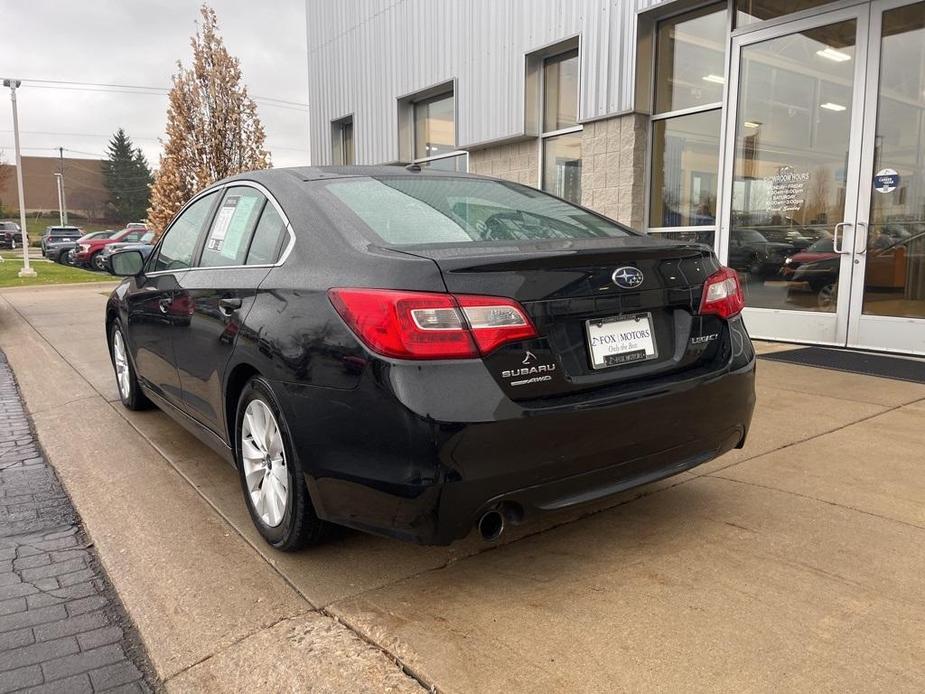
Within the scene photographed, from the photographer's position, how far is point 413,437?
224 centimetres

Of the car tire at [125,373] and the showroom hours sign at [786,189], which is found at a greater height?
the showroom hours sign at [786,189]

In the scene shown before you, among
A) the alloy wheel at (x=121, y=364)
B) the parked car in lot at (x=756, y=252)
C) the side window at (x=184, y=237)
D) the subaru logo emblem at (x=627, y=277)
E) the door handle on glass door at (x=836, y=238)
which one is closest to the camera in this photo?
the subaru logo emblem at (x=627, y=277)

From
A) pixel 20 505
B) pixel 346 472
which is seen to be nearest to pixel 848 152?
pixel 346 472

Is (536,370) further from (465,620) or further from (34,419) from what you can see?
(34,419)

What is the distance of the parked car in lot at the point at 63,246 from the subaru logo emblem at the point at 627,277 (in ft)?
105

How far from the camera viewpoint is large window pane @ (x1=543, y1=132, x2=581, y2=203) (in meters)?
9.66

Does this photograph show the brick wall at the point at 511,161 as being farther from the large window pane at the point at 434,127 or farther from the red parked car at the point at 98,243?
the red parked car at the point at 98,243

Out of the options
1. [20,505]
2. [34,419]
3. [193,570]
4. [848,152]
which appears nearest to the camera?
[193,570]

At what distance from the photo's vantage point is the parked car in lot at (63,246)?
103 ft

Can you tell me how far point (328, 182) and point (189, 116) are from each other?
12.3 metres

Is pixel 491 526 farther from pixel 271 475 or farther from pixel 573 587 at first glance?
pixel 271 475

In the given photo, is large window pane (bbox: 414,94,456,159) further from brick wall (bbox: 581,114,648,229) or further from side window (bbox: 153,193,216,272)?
side window (bbox: 153,193,216,272)

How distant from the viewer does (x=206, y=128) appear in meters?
14.1

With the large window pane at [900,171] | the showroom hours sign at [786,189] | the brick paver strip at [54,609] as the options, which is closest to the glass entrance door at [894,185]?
the large window pane at [900,171]
